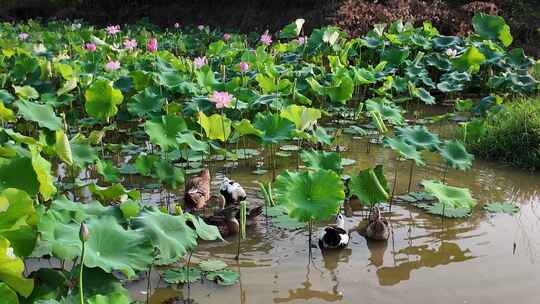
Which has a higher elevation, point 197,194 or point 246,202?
point 197,194

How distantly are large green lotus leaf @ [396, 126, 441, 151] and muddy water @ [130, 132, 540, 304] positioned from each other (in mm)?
358

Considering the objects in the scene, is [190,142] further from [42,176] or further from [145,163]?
[42,176]

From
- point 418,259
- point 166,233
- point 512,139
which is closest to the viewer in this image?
point 166,233

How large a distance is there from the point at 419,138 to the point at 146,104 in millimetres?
1882

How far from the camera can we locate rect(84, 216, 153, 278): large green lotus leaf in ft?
6.02

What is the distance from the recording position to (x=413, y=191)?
3.78m

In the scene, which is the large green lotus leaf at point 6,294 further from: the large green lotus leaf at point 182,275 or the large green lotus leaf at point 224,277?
the large green lotus leaf at point 224,277

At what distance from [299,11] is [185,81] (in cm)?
723

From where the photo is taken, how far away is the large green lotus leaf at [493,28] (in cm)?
679

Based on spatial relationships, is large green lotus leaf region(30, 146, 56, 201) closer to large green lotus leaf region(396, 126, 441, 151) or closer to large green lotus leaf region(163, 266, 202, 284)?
large green lotus leaf region(163, 266, 202, 284)

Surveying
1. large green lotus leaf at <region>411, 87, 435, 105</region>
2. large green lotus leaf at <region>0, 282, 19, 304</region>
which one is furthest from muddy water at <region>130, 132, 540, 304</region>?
large green lotus leaf at <region>411, 87, 435, 105</region>

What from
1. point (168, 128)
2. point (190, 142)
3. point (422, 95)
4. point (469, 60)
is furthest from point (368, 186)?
point (469, 60)

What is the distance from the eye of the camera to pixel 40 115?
3.27 m

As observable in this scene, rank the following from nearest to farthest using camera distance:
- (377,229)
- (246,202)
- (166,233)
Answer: (166,233), (377,229), (246,202)
